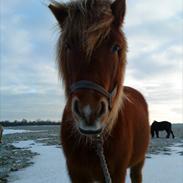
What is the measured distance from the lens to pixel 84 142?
10.9ft

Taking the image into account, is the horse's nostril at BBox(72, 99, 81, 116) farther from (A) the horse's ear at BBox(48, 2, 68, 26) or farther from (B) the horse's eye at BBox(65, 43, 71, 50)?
(A) the horse's ear at BBox(48, 2, 68, 26)

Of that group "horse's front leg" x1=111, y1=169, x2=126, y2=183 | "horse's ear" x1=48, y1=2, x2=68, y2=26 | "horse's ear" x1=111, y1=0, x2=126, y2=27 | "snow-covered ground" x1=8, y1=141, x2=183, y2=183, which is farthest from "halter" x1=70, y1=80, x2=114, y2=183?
"snow-covered ground" x1=8, y1=141, x2=183, y2=183

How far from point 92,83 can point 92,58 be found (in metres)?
0.24

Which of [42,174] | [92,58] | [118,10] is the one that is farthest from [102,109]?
[42,174]

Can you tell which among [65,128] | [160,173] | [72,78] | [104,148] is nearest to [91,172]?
[104,148]

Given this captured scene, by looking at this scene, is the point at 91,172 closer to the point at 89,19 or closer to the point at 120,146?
the point at 120,146

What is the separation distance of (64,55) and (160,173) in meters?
5.41

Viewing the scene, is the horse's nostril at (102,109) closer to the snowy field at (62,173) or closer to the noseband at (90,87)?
the noseband at (90,87)

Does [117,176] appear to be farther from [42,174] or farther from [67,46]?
[42,174]

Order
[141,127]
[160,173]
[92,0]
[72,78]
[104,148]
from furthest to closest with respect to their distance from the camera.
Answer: [160,173], [141,127], [104,148], [92,0], [72,78]

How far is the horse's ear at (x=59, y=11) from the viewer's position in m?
3.22

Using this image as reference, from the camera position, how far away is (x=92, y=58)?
271cm

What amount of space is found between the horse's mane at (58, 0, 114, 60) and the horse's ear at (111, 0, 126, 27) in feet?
0.27

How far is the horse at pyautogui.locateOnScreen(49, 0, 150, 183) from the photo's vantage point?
2.53 m
